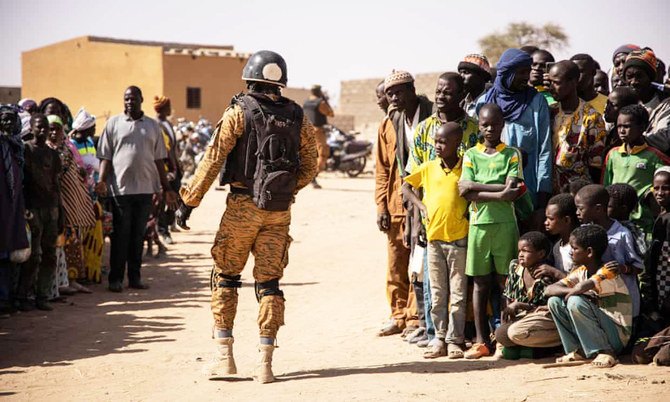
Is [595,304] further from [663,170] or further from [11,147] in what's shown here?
[11,147]

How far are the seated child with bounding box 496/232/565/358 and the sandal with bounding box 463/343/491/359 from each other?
15 centimetres

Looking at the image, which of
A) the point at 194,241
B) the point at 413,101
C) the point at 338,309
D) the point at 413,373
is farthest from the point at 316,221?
the point at 413,373

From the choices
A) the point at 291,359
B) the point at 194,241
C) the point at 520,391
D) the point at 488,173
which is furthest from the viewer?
the point at 194,241

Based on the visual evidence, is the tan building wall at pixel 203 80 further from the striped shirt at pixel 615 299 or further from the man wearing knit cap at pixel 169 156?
the striped shirt at pixel 615 299

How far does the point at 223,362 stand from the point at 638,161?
3.36 m

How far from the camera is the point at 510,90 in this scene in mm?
6215

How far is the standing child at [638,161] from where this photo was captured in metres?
5.89

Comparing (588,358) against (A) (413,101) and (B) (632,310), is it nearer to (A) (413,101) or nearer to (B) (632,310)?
(B) (632,310)

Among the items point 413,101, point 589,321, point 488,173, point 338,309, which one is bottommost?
point 338,309

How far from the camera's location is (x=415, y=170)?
6.29 m

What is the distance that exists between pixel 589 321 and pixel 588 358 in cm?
26

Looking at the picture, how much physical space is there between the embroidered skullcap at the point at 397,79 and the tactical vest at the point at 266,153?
129cm

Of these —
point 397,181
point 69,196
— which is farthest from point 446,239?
point 69,196

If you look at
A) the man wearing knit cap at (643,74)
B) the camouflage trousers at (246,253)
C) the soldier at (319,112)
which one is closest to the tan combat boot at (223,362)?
the camouflage trousers at (246,253)
